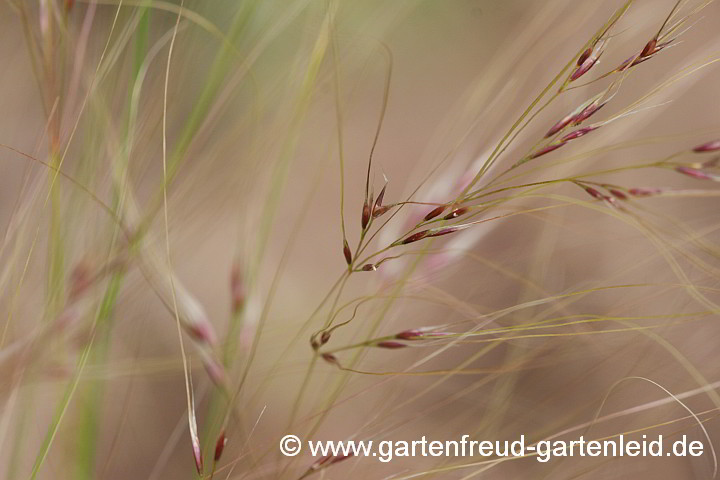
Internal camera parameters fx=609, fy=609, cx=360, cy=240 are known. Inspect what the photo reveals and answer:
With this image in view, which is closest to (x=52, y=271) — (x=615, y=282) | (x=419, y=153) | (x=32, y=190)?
(x=32, y=190)

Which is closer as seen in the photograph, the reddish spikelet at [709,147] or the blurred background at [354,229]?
the reddish spikelet at [709,147]

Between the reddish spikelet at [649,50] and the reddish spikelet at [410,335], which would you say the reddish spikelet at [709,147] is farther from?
the reddish spikelet at [410,335]

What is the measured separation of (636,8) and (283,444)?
0.49m

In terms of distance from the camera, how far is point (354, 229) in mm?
607

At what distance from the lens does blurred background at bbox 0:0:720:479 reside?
47 centimetres

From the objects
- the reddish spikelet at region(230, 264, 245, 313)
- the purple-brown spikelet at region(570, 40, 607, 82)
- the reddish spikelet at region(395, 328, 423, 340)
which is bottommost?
the reddish spikelet at region(395, 328, 423, 340)

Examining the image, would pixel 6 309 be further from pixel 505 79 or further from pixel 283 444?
pixel 505 79

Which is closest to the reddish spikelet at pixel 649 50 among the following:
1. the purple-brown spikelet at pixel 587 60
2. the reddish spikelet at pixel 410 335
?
the purple-brown spikelet at pixel 587 60

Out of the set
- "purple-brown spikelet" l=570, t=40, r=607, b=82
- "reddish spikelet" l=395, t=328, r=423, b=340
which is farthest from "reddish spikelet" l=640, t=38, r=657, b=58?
"reddish spikelet" l=395, t=328, r=423, b=340

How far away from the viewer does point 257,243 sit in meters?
0.50

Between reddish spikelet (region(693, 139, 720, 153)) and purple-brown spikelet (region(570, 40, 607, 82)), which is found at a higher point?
purple-brown spikelet (region(570, 40, 607, 82))

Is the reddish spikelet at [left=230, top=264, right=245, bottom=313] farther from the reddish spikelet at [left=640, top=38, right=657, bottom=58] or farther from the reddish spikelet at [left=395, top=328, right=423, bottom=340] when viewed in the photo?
the reddish spikelet at [left=640, top=38, right=657, bottom=58]

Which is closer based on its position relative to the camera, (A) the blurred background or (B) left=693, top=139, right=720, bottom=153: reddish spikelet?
(B) left=693, top=139, right=720, bottom=153: reddish spikelet

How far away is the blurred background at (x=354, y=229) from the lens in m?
0.47
